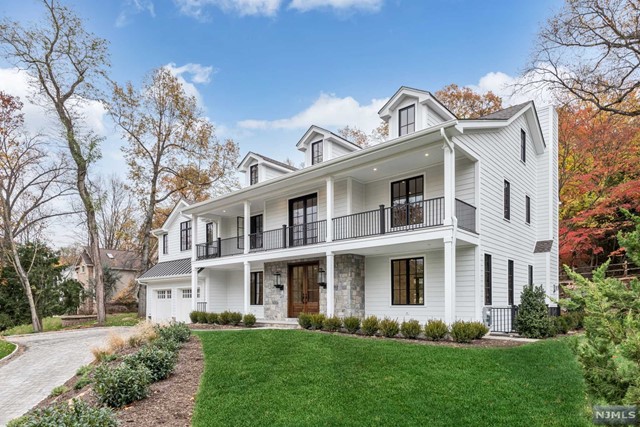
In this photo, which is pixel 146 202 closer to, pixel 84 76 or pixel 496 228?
pixel 84 76

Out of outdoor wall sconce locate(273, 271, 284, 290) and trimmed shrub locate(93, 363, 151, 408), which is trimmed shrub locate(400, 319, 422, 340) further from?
outdoor wall sconce locate(273, 271, 284, 290)

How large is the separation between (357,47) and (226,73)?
603 cm

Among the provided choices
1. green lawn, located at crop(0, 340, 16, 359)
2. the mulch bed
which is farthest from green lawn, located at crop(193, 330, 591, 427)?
green lawn, located at crop(0, 340, 16, 359)

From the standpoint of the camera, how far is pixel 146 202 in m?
27.8

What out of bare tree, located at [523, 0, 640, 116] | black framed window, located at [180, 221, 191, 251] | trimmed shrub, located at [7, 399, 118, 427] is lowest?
trimmed shrub, located at [7, 399, 118, 427]

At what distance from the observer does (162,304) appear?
23.4 meters

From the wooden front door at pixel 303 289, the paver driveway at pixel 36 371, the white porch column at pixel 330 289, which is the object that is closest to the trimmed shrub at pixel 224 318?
the wooden front door at pixel 303 289

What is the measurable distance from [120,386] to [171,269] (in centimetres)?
1680

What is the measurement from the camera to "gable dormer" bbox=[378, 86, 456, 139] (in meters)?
13.6

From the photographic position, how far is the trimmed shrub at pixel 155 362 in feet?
24.7

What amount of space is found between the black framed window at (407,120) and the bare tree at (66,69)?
1744 cm

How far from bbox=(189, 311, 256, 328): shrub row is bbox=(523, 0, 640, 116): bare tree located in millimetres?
14122

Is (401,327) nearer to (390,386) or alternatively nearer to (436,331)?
(436,331)

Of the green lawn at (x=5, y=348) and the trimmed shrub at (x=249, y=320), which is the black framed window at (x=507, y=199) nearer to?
the trimmed shrub at (x=249, y=320)
